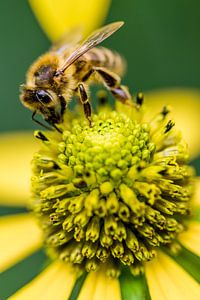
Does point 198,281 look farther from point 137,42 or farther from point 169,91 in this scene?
point 137,42

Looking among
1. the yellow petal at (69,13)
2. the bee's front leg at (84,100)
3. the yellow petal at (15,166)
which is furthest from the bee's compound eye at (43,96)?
the yellow petal at (69,13)

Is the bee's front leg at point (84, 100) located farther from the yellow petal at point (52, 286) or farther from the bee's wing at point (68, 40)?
the yellow petal at point (52, 286)

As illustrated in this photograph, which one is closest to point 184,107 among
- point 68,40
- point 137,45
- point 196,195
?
point 137,45

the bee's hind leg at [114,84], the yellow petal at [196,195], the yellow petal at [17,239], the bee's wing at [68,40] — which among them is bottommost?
the yellow petal at [17,239]

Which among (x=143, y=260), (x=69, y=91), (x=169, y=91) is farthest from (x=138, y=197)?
(x=169, y=91)

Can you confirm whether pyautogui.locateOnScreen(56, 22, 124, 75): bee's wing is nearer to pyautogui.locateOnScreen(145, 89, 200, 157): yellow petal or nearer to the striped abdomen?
the striped abdomen

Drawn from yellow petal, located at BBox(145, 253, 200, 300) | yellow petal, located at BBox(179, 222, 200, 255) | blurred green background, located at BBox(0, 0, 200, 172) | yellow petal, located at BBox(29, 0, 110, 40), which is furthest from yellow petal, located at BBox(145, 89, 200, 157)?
yellow petal, located at BBox(145, 253, 200, 300)
